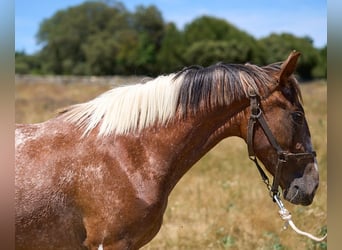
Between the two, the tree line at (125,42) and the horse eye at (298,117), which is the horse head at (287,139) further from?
the tree line at (125,42)

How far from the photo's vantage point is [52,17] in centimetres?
6869

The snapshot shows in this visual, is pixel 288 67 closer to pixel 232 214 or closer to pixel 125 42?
pixel 232 214

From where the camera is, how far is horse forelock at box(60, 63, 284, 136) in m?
2.93

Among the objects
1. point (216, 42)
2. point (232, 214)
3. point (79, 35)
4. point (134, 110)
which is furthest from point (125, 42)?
point (134, 110)

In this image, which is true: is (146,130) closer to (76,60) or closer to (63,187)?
(63,187)

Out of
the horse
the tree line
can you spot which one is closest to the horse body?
the horse

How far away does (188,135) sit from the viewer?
2.96 m

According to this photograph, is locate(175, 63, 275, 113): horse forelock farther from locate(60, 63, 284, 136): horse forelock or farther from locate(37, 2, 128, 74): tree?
locate(37, 2, 128, 74): tree

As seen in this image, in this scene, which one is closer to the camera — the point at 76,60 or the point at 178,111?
the point at 178,111

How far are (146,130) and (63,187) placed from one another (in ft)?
2.08

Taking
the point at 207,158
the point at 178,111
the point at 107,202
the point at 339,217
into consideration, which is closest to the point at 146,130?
the point at 178,111

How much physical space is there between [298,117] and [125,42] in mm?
63371

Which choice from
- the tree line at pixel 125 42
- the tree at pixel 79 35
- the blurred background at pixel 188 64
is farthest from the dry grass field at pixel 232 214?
the tree at pixel 79 35

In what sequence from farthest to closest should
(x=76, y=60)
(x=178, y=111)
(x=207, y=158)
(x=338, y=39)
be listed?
1. (x=76, y=60)
2. (x=207, y=158)
3. (x=178, y=111)
4. (x=338, y=39)
